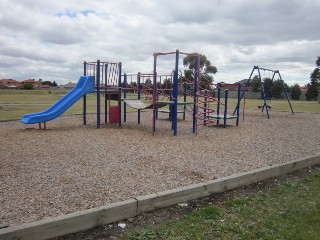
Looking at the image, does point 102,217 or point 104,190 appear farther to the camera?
point 104,190

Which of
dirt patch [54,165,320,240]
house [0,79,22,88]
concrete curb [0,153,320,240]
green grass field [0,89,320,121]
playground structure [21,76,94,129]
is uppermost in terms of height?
house [0,79,22,88]

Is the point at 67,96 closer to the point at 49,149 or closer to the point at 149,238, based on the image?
the point at 49,149

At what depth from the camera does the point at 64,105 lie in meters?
10.8

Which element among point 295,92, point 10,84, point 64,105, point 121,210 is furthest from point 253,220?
point 10,84

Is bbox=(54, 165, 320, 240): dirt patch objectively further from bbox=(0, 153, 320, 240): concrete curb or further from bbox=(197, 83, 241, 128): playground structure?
bbox=(197, 83, 241, 128): playground structure

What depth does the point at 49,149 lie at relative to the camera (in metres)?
7.48

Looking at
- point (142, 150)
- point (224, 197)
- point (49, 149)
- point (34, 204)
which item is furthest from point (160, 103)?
point (34, 204)

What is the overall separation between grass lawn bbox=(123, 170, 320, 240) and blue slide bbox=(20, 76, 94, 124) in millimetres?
7594

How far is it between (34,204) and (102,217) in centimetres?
96

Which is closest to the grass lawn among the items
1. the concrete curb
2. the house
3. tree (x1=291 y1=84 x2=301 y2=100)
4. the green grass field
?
the concrete curb

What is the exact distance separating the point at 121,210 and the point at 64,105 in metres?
7.55

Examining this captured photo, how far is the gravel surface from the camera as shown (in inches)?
169

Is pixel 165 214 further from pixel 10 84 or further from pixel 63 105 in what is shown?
pixel 10 84

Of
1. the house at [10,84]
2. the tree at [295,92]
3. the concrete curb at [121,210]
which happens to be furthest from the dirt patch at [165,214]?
the house at [10,84]
